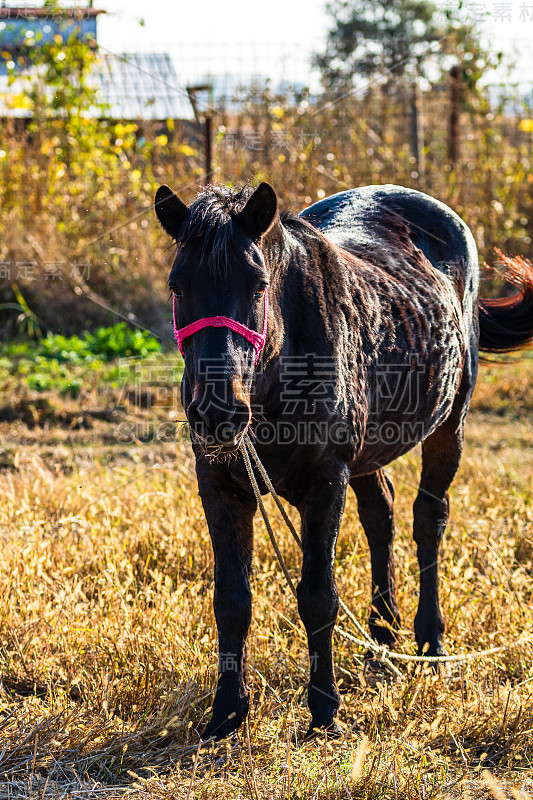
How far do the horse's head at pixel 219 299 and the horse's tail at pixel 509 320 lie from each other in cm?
226

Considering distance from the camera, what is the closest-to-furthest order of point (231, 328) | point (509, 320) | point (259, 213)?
point (231, 328)
point (259, 213)
point (509, 320)

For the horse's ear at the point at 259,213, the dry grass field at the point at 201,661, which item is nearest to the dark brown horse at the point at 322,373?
the horse's ear at the point at 259,213

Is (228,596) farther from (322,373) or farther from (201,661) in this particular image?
(322,373)

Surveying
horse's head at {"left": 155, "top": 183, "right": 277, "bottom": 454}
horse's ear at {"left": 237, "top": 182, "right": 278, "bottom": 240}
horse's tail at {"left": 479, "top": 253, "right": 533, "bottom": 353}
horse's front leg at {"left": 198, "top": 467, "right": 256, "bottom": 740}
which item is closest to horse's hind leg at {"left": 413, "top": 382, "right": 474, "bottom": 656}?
horse's tail at {"left": 479, "top": 253, "right": 533, "bottom": 353}

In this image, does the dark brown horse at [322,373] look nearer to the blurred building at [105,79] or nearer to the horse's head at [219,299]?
the horse's head at [219,299]

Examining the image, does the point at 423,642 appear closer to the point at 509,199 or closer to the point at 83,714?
the point at 83,714

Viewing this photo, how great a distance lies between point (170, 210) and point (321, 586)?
4.52 feet

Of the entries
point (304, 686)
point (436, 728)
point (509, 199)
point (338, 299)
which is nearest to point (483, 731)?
point (436, 728)

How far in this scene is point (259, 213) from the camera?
2471 mm

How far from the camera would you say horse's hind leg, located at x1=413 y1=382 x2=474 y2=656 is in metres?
3.63

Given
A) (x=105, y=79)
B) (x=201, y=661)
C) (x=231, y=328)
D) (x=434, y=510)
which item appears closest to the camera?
(x=231, y=328)

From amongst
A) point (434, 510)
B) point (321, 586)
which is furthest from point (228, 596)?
point (434, 510)

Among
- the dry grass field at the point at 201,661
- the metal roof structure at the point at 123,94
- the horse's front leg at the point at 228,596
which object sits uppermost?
the metal roof structure at the point at 123,94

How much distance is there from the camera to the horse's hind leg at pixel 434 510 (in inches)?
143
